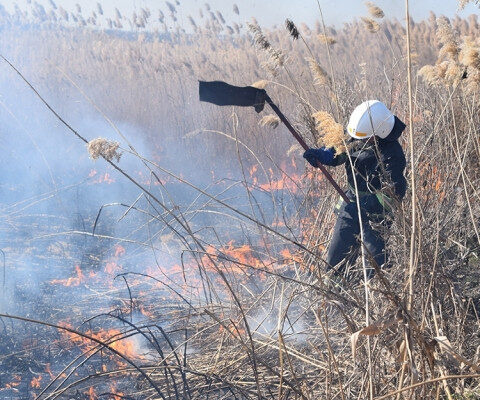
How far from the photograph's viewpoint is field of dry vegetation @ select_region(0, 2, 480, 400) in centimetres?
246

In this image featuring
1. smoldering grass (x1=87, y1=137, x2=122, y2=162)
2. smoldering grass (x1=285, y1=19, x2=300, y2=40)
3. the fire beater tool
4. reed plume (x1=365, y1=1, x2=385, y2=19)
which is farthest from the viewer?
reed plume (x1=365, y1=1, x2=385, y2=19)

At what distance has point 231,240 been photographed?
21.6 ft

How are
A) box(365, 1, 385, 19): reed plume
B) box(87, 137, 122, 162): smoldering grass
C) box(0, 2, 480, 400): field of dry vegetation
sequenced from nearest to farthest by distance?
box(87, 137, 122, 162): smoldering grass < box(0, 2, 480, 400): field of dry vegetation < box(365, 1, 385, 19): reed plume

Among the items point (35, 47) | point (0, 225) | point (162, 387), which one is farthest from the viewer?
point (35, 47)

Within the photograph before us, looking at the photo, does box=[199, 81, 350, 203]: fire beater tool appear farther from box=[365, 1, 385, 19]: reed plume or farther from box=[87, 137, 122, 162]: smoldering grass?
box=[365, 1, 385, 19]: reed plume

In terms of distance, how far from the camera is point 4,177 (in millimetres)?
9625

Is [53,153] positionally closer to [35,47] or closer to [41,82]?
[41,82]

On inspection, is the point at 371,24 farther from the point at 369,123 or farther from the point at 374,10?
the point at 369,123

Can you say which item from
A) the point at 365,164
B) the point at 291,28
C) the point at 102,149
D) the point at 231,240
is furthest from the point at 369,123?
the point at 231,240

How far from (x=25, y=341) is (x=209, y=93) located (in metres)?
2.41

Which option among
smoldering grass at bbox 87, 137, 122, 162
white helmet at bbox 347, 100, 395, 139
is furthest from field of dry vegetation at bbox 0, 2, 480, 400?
white helmet at bbox 347, 100, 395, 139

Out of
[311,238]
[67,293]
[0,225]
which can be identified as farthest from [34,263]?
[311,238]

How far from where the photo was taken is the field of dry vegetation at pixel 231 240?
97.0 inches

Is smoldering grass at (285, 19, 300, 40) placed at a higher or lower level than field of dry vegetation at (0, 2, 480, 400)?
higher
